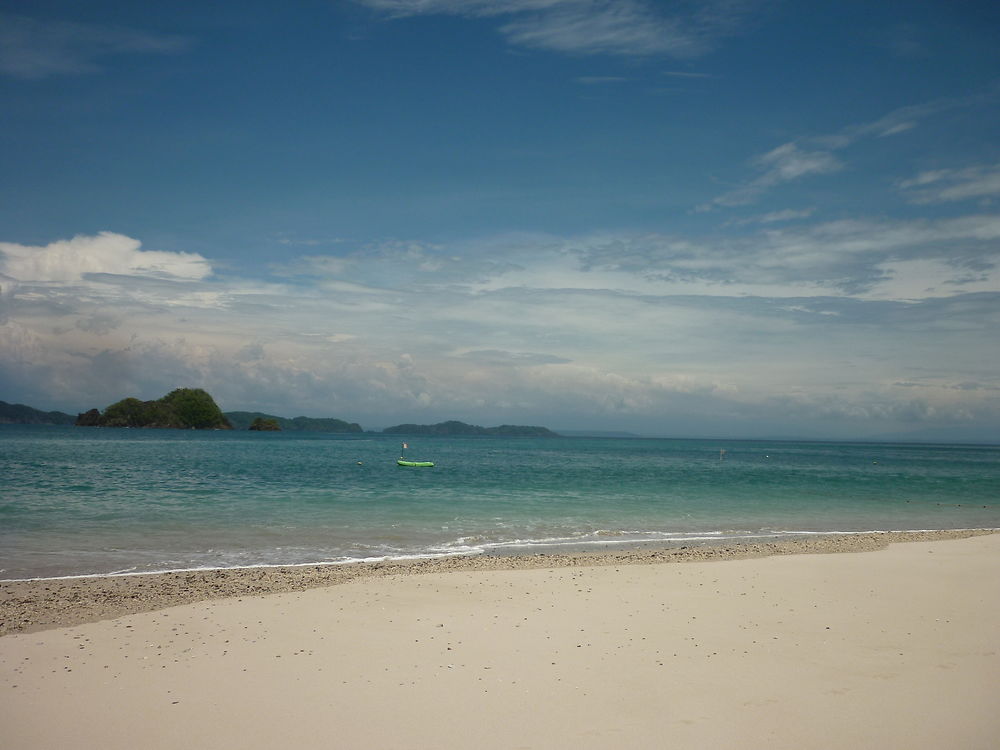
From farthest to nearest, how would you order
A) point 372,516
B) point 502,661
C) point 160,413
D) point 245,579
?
point 160,413 → point 372,516 → point 245,579 → point 502,661

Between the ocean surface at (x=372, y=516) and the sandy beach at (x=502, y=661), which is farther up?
the sandy beach at (x=502, y=661)

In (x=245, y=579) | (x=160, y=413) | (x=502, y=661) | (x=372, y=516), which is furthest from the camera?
(x=160, y=413)

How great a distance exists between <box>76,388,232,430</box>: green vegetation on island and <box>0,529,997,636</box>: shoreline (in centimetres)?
18886

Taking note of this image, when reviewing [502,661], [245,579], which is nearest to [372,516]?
[245,579]

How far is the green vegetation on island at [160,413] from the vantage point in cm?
18038

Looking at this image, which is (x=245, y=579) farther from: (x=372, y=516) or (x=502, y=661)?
(x=372, y=516)

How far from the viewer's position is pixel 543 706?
6246 millimetres

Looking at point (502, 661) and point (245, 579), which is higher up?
point (502, 661)

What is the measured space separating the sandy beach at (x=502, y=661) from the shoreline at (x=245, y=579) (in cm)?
8

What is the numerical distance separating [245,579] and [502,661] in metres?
6.41

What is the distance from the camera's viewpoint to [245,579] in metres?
11.7

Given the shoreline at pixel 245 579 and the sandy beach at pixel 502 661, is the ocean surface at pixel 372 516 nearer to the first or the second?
the shoreline at pixel 245 579

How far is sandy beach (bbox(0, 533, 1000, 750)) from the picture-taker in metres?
5.79

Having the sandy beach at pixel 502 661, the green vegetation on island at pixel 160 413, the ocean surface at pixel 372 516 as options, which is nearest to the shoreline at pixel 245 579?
the sandy beach at pixel 502 661
